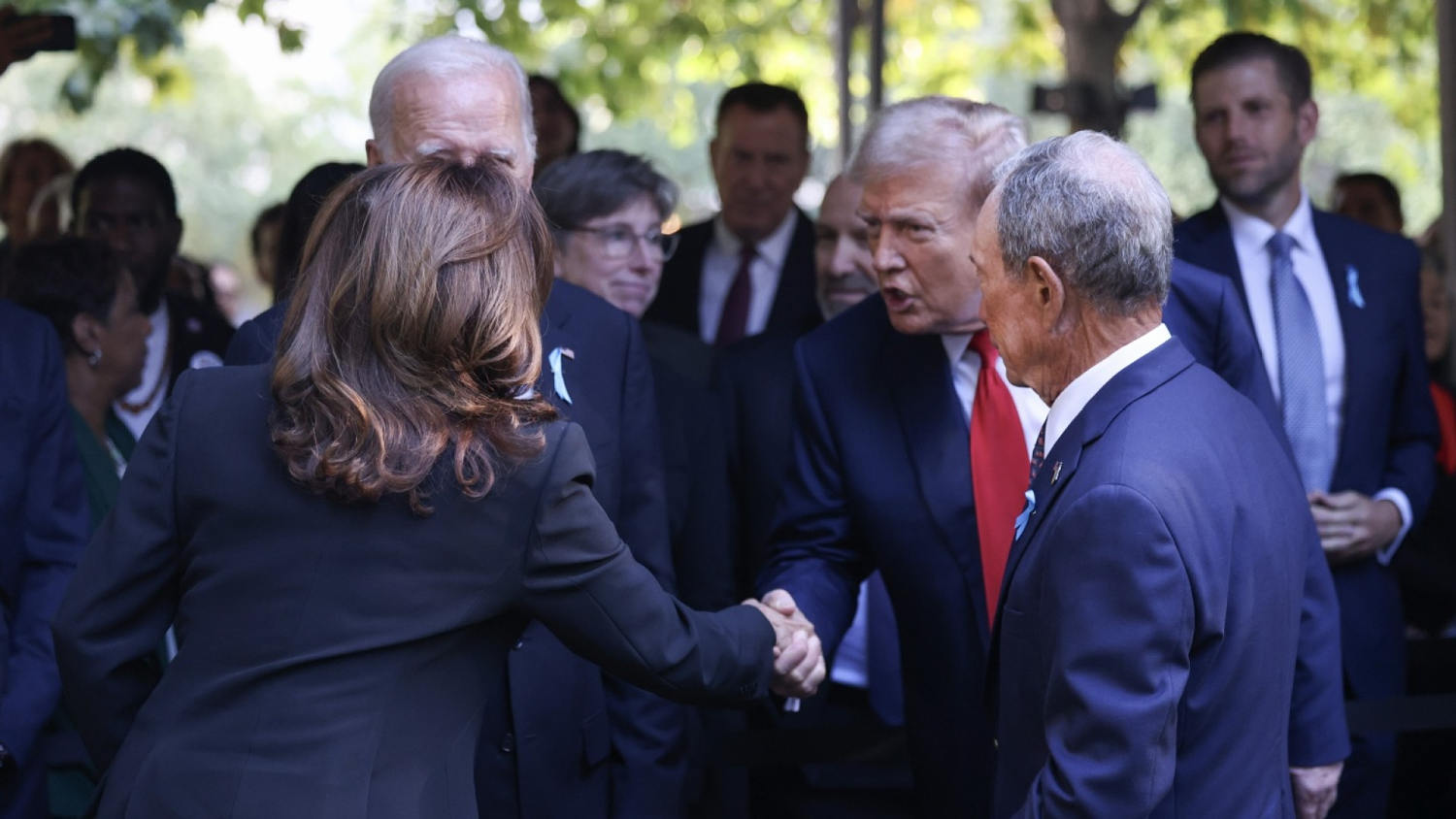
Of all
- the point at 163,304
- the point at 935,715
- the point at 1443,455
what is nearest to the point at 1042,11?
the point at 1443,455

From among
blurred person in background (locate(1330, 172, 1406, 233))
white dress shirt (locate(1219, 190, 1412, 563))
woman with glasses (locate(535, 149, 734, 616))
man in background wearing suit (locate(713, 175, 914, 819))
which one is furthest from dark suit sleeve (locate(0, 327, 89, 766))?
blurred person in background (locate(1330, 172, 1406, 233))

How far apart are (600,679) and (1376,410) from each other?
223cm

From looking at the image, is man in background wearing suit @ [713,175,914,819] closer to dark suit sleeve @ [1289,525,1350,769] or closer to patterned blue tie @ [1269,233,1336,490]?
patterned blue tie @ [1269,233,1336,490]

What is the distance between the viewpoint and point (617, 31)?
11.0m

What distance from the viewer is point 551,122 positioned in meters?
6.87

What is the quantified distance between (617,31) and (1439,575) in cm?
729

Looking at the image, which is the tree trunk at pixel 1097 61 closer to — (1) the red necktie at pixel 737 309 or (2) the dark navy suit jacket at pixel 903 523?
(1) the red necktie at pixel 737 309

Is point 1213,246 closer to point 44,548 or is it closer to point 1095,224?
point 1095,224

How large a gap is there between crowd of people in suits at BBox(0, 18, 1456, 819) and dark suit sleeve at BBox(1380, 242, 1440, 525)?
0.04ft

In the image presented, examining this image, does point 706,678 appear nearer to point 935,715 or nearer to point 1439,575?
point 935,715

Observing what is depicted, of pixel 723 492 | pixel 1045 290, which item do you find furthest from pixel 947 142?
pixel 723 492

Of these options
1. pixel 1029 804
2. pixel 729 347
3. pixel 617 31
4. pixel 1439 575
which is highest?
pixel 617 31

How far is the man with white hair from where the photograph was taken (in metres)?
3.03

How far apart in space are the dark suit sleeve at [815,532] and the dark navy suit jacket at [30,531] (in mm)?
1527
